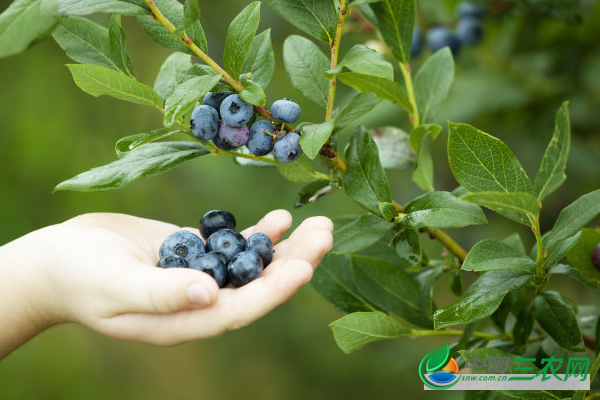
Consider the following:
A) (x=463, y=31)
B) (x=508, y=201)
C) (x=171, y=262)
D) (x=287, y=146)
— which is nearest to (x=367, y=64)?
(x=287, y=146)

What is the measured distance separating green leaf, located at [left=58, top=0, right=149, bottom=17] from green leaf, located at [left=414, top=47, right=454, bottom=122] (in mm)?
645

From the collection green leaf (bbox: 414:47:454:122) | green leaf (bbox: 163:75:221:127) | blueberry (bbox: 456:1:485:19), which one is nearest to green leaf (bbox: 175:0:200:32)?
green leaf (bbox: 163:75:221:127)

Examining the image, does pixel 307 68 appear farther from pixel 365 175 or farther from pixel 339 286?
pixel 339 286

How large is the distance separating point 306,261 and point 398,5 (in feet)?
1.71

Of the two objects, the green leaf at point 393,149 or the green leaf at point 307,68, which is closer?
the green leaf at point 307,68

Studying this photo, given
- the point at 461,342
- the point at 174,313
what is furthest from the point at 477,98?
the point at 174,313

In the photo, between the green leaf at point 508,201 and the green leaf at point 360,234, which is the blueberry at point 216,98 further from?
the green leaf at point 508,201

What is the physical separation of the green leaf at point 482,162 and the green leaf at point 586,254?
0.21 meters

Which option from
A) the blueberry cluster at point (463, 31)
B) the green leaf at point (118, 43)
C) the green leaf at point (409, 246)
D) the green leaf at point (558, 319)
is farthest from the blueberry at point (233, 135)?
the blueberry cluster at point (463, 31)

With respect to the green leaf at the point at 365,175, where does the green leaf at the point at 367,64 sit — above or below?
above

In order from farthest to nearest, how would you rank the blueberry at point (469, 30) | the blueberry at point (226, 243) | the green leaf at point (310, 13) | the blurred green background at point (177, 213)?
A: the blurred green background at point (177, 213) < the blueberry at point (469, 30) < the blueberry at point (226, 243) < the green leaf at point (310, 13)

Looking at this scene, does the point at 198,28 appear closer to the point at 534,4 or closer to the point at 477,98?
the point at 534,4

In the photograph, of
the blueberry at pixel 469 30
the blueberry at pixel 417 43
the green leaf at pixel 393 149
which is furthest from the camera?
the blueberry at pixel 417 43

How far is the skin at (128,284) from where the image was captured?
863 mm
